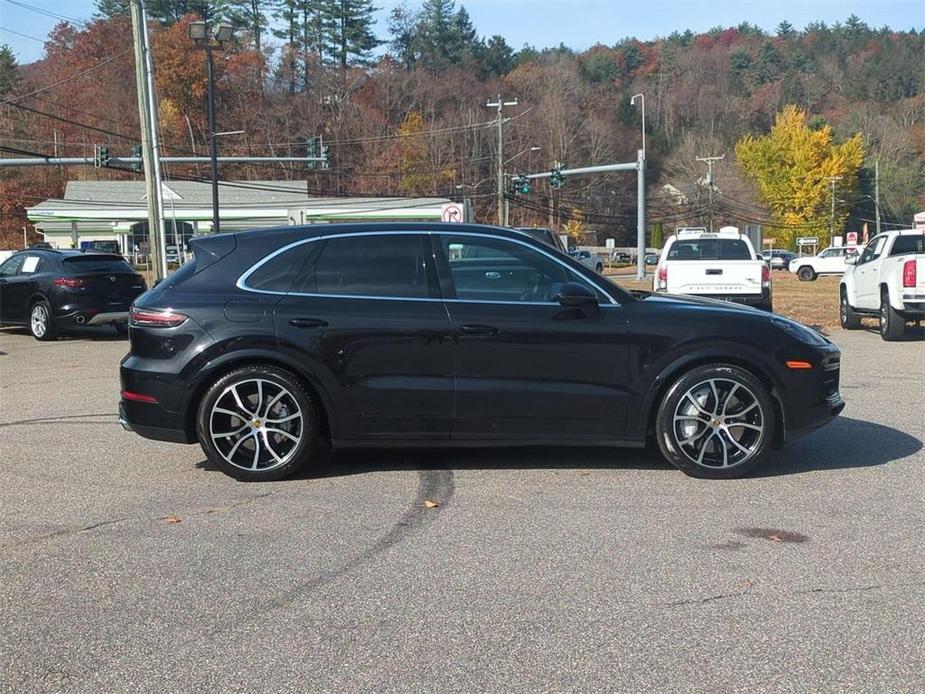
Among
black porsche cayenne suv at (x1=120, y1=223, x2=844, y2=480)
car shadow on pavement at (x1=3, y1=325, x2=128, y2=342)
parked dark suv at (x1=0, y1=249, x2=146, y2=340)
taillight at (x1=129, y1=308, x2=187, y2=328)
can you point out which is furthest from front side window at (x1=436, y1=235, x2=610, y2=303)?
car shadow on pavement at (x1=3, y1=325, x2=128, y2=342)

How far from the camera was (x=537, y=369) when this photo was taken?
6.31 metres

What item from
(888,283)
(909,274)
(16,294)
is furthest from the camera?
(16,294)

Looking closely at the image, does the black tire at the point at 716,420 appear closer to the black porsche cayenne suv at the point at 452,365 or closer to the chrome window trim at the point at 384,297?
the black porsche cayenne suv at the point at 452,365

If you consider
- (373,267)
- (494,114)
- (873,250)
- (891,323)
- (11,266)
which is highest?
(494,114)

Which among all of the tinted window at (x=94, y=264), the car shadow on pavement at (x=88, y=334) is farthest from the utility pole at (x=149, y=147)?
the tinted window at (x=94, y=264)

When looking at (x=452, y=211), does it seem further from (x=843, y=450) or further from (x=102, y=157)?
(x=843, y=450)

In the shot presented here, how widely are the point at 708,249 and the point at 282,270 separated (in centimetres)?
1327

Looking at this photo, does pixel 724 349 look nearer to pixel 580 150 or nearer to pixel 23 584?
pixel 23 584

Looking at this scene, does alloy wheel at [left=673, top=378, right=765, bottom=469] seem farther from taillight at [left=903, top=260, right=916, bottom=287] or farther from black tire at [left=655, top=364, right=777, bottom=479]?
taillight at [left=903, top=260, right=916, bottom=287]

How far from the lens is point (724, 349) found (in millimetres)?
6340

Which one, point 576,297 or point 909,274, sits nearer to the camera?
point 576,297

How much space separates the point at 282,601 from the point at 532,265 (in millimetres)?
3045

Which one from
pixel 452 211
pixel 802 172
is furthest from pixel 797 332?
pixel 802 172

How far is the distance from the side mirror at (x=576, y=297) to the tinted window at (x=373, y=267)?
2.96 ft
